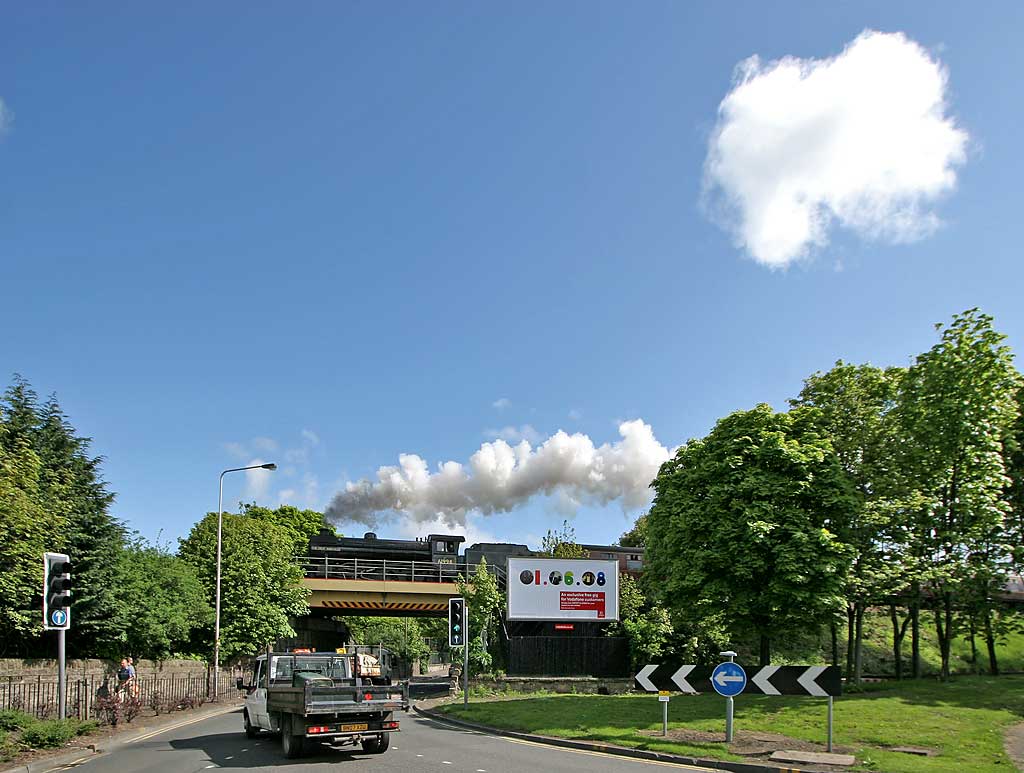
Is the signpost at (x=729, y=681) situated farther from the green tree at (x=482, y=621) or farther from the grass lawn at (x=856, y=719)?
the green tree at (x=482, y=621)

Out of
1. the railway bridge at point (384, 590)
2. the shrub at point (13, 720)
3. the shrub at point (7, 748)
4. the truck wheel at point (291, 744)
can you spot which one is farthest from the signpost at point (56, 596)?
the railway bridge at point (384, 590)

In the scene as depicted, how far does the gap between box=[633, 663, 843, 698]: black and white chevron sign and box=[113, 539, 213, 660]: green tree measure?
2010 centimetres

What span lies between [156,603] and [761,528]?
2407 centimetres

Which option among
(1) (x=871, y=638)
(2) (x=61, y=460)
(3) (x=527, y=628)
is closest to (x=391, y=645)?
(3) (x=527, y=628)

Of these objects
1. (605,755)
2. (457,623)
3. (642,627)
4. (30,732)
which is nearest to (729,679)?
(605,755)

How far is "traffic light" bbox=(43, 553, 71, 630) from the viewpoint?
58.4 ft

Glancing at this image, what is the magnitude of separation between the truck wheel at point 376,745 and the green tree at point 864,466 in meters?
16.0

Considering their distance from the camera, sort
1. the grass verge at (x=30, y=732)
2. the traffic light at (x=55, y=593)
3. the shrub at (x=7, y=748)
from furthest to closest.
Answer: the traffic light at (x=55, y=593), the grass verge at (x=30, y=732), the shrub at (x=7, y=748)

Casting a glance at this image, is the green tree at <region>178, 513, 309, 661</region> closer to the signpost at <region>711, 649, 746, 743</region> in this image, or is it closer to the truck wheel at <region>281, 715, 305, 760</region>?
the truck wheel at <region>281, 715, 305, 760</region>

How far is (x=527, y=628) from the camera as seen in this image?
42281 mm

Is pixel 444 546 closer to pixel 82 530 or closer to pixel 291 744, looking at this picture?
pixel 82 530

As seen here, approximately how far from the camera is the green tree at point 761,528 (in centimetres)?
2556

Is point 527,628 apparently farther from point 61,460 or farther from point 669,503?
point 61,460

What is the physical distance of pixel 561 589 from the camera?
4016cm
